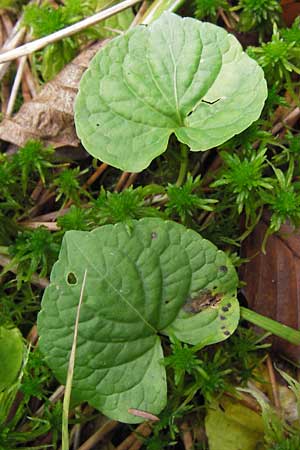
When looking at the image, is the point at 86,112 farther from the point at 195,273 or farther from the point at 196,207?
the point at 195,273

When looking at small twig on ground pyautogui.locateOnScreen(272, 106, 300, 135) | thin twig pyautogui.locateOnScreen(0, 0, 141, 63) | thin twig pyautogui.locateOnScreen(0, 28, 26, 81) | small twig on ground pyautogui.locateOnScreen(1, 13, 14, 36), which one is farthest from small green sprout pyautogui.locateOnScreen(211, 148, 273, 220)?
small twig on ground pyautogui.locateOnScreen(1, 13, 14, 36)

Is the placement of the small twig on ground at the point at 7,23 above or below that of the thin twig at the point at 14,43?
above

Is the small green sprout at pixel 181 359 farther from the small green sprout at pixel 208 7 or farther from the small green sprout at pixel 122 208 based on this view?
the small green sprout at pixel 208 7

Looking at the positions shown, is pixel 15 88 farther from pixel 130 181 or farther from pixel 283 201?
pixel 283 201

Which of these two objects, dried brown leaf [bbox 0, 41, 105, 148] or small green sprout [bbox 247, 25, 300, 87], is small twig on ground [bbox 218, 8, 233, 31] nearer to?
small green sprout [bbox 247, 25, 300, 87]

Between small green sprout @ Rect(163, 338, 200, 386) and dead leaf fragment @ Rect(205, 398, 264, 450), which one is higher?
small green sprout @ Rect(163, 338, 200, 386)

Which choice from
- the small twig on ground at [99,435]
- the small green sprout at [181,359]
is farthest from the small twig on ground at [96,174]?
the small twig on ground at [99,435]
